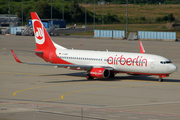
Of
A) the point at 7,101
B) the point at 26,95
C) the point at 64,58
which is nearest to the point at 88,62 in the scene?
the point at 64,58

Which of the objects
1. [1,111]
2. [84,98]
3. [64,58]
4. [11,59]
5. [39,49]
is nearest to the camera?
[1,111]

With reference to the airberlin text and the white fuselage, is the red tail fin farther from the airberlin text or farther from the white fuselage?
the airberlin text

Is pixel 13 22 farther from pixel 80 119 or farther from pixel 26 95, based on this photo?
pixel 80 119

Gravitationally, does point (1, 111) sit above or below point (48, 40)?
below

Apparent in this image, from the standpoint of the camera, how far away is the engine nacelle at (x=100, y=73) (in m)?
45.8

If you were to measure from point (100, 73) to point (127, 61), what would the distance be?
393 cm

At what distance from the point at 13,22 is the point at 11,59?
116230mm

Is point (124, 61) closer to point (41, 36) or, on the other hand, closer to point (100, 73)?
point (100, 73)

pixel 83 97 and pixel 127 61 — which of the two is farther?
pixel 127 61

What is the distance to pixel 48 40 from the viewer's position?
177 feet

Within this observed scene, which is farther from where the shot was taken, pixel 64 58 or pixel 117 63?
pixel 64 58

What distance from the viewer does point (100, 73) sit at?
151 feet

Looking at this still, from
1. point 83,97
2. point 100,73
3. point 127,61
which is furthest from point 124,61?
point 83,97

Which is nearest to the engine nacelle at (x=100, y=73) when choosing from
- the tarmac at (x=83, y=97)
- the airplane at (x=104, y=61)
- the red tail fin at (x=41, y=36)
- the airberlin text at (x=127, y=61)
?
the airplane at (x=104, y=61)
